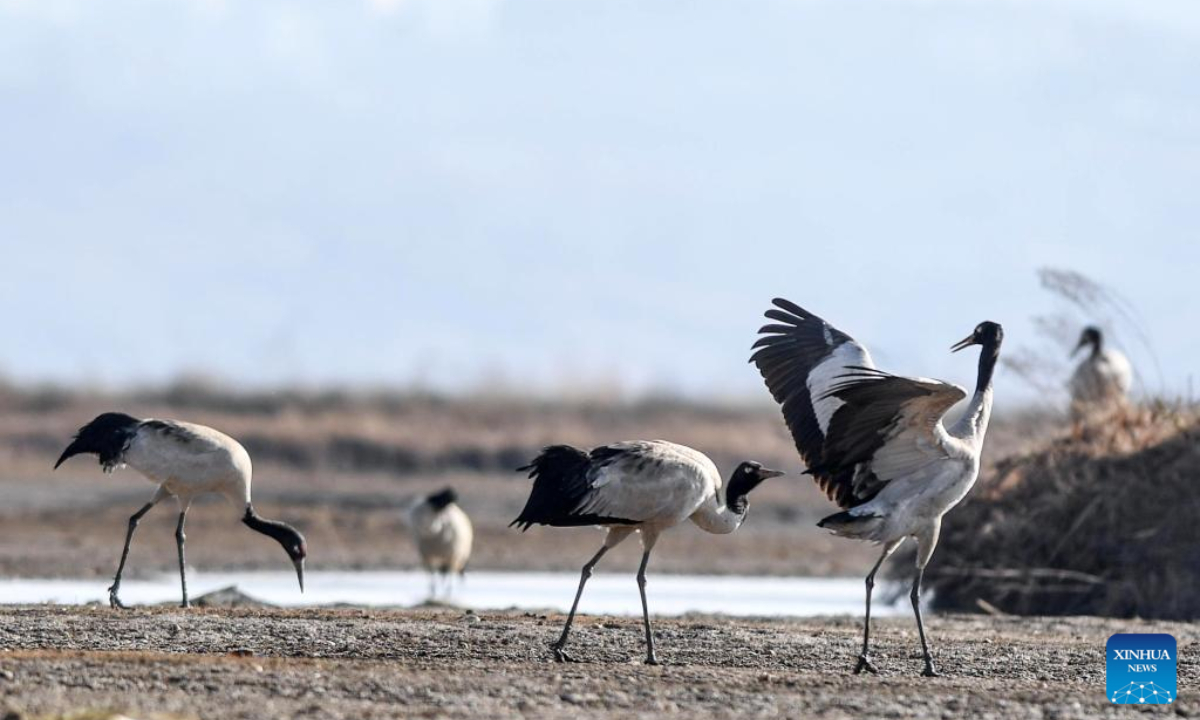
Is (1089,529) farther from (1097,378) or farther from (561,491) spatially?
(561,491)

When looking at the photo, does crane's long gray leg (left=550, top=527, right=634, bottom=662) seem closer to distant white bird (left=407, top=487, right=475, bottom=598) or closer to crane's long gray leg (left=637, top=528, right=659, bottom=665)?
crane's long gray leg (left=637, top=528, right=659, bottom=665)

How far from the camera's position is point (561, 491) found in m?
12.8

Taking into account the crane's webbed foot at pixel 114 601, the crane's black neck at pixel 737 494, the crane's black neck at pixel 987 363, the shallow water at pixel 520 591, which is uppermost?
the crane's black neck at pixel 987 363

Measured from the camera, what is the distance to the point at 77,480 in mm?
36469

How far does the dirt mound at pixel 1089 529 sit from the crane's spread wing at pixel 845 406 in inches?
209

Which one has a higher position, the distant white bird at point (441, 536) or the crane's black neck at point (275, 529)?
the distant white bird at point (441, 536)

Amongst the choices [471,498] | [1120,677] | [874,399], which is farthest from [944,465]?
[471,498]

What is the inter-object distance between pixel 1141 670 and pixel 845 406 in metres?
2.40

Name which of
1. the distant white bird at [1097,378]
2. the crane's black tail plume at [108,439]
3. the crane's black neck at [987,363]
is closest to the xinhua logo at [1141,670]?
the crane's black neck at [987,363]

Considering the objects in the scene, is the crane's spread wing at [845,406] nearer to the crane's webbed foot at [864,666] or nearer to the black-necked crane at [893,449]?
the black-necked crane at [893,449]

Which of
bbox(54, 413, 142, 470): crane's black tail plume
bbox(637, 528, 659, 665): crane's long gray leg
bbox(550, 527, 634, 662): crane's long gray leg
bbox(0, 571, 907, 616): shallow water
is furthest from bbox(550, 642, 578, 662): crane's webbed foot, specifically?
bbox(0, 571, 907, 616): shallow water

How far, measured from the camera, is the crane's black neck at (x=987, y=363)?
13.0 meters

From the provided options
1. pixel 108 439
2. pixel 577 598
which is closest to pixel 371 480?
pixel 108 439

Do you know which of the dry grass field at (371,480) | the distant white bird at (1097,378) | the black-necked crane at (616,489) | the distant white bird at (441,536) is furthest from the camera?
the dry grass field at (371,480)
